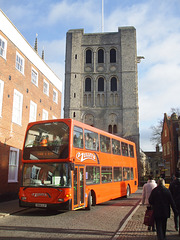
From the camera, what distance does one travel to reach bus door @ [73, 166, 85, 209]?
10.7 m

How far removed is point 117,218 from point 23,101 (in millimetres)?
10838

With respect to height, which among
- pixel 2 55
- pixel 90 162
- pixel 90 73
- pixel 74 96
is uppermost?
pixel 90 73

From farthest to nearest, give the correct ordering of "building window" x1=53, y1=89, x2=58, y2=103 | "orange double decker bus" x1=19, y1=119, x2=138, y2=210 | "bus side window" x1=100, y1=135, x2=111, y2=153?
"building window" x1=53, y1=89, x2=58, y2=103 < "bus side window" x1=100, y1=135, x2=111, y2=153 < "orange double decker bus" x1=19, y1=119, x2=138, y2=210

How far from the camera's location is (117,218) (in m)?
10.1

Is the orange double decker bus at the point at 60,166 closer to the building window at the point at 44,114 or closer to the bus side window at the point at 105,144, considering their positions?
the bus side window at the point at 105,144

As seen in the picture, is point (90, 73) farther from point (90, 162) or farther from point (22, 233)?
point (22, 233)

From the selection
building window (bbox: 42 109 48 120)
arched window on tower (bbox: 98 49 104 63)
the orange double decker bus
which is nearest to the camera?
the orange double decker bus

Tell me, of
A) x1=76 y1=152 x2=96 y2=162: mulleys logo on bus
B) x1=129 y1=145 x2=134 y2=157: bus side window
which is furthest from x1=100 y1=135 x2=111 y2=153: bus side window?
x1=129 y1=145 x2=134 y2=157: bus side window

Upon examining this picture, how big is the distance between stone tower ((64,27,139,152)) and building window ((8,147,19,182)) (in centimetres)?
3066

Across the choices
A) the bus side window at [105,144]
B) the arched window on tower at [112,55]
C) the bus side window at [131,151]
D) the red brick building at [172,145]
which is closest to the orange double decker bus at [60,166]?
the bus side window at [105,144]

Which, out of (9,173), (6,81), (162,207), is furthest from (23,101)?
(162,207)

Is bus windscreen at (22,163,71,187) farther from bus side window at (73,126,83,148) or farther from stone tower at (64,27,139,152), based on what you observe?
stone tower at (64,27,139,152)

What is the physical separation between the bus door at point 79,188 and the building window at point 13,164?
6435 mm

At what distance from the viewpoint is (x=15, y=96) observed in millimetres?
17156
